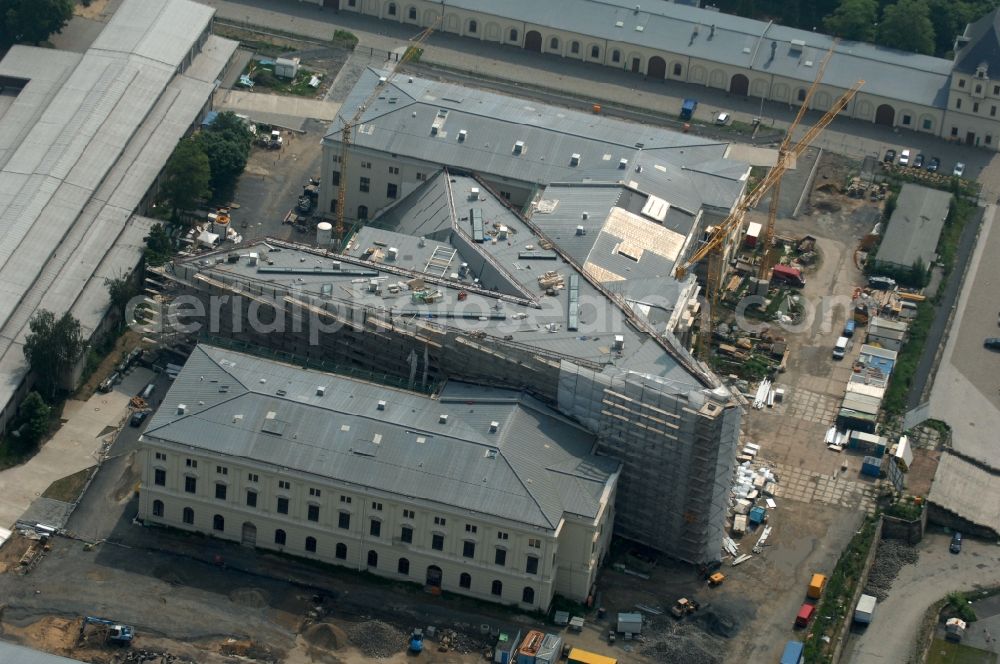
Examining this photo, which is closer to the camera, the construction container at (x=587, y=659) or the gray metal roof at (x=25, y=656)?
the gray metal roof at (x=25, y=656)

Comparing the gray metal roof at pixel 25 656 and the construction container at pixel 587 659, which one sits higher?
the construction container at pixel 587 659

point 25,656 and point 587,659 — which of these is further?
point 587,659

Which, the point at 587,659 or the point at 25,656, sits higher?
the point at 587,659

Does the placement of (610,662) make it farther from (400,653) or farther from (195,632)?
(195,632)

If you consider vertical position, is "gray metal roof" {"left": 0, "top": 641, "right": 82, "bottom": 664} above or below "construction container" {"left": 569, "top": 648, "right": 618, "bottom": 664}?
below

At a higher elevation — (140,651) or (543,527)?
(543,527)

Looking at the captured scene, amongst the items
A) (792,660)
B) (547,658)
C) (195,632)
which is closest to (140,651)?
(195,632)

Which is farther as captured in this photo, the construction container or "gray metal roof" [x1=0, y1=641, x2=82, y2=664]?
the construction container

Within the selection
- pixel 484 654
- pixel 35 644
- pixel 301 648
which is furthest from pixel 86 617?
pixel 484 654
